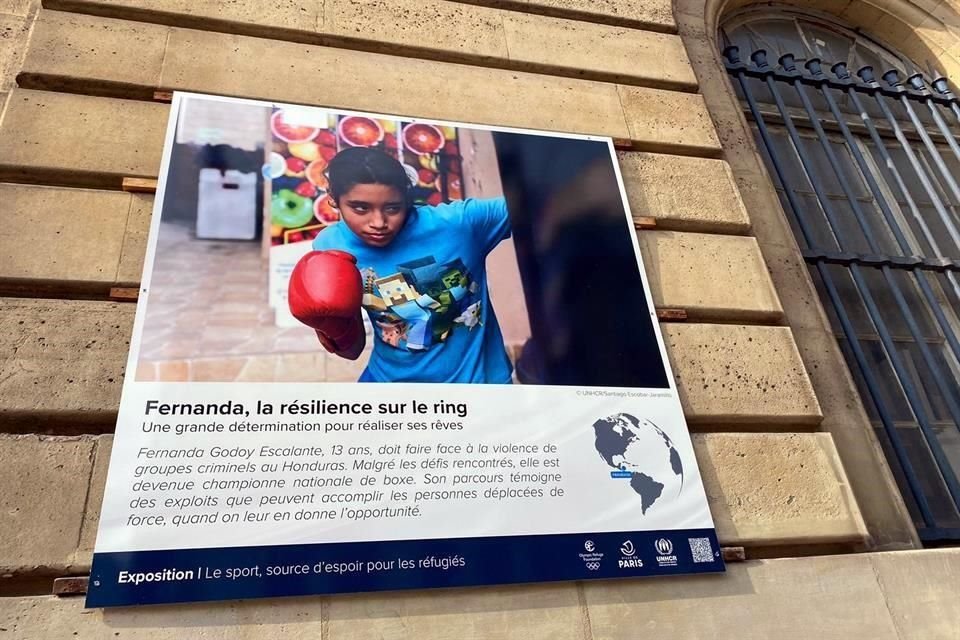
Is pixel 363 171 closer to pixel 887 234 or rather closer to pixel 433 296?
pixel 433 296

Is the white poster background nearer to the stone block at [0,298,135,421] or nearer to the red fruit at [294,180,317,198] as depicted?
the stone block at [0,298,135,421]

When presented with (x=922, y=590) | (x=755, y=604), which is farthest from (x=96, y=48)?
(x=922, y=590)

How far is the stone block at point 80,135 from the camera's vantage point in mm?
3541

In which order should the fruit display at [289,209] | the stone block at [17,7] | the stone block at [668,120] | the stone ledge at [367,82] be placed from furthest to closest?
the stone block at [668,120] < the stone block at [17,7] < the stone ledge at [367,82] < the fruit display at [289,209]

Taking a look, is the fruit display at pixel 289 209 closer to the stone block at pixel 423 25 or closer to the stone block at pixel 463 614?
the stone block at pixel 423 25

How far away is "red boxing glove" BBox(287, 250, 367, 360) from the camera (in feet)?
11.0

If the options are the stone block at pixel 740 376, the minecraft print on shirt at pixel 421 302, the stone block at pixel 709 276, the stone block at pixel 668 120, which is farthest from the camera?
the stone block at pixel 668 120

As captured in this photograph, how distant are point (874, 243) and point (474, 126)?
338 centimetres

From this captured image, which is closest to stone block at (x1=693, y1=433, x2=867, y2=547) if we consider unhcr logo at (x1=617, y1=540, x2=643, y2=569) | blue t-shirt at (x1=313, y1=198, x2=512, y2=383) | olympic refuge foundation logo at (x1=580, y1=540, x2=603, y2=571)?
unhcr logo at (x1=617, y1=540, x2=643, y2=569)

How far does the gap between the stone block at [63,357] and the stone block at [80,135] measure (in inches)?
34.4

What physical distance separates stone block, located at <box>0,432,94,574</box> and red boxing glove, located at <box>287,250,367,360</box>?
115cm

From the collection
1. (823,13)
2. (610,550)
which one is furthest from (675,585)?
(823,13)

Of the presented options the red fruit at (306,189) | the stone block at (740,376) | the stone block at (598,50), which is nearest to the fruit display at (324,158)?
the red fruit at (306,189)

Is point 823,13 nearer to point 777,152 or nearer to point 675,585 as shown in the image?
point 777,152
